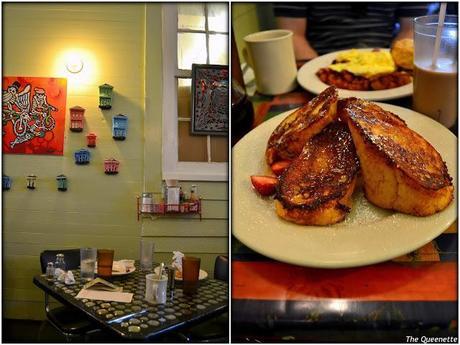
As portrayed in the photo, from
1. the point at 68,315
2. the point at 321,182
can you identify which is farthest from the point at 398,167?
the point at 68,315

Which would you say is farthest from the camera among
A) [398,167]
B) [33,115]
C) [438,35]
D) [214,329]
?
[33,115]

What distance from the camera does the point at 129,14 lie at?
1900mm

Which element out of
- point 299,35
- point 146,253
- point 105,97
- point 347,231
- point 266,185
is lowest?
point 146,253

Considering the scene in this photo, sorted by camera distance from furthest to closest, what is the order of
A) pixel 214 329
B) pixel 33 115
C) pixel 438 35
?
pixel 33 115 < pixel 214 329 < pixel 438 35

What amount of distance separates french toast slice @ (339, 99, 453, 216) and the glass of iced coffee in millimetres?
155

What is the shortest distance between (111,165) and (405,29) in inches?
43.0

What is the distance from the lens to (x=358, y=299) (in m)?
1.57

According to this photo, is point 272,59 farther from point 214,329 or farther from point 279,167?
point 214,329

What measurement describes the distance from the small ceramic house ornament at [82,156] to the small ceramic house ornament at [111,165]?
0.06m

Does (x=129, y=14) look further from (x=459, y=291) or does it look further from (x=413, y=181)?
(x=459, y=291)

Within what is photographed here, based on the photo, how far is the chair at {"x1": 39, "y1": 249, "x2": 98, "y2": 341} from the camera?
1792mm

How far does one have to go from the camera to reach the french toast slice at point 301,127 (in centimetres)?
167

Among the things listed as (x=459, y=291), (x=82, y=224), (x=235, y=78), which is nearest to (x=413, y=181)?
(x=459, y=291)

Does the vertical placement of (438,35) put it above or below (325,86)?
above
